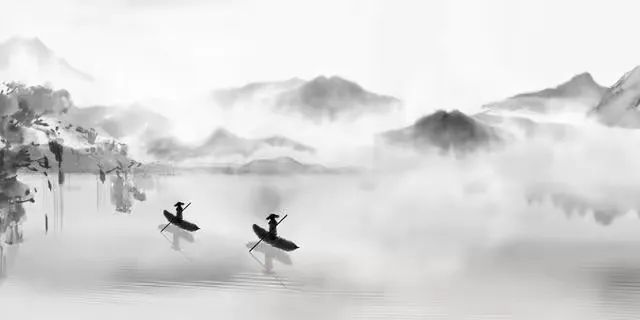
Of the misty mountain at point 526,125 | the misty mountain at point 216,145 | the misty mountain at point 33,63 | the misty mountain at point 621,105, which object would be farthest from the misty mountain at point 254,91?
the misty mountain at point 621,105

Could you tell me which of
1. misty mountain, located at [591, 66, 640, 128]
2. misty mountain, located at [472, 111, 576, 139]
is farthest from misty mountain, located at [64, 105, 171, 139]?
misty mountain, located at [591, 66, 640, 128]

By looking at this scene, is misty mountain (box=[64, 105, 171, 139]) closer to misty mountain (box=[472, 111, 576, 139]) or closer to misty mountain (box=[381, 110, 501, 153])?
misty mountain (box=[381, 110, 501, 153])

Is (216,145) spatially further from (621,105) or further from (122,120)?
(621,105)

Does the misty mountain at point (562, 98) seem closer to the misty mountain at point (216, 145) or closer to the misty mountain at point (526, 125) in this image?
the misty mountain at point (526, 125)

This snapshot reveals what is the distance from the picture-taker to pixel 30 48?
2056 cm

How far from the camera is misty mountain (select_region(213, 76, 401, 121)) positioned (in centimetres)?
2311

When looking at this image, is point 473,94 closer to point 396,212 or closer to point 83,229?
point 83,229

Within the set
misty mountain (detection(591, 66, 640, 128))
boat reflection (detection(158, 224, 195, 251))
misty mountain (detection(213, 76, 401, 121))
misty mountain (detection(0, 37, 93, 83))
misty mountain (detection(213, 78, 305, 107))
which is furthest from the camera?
boat reflection (detection(158, 224, 195, 251))

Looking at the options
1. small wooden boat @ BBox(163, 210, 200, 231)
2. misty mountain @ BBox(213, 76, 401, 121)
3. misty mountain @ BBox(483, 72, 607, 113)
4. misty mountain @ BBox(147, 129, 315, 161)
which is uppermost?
misty mountain @ BBox(213, 76, 401, 121)

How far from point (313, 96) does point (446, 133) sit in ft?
19.4

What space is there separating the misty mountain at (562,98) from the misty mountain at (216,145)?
22.7 feet

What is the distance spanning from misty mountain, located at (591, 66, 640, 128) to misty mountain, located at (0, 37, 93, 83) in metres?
15.3

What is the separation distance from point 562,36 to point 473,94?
11.5ft

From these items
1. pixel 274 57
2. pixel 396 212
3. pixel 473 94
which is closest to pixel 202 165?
pixel 274 57
